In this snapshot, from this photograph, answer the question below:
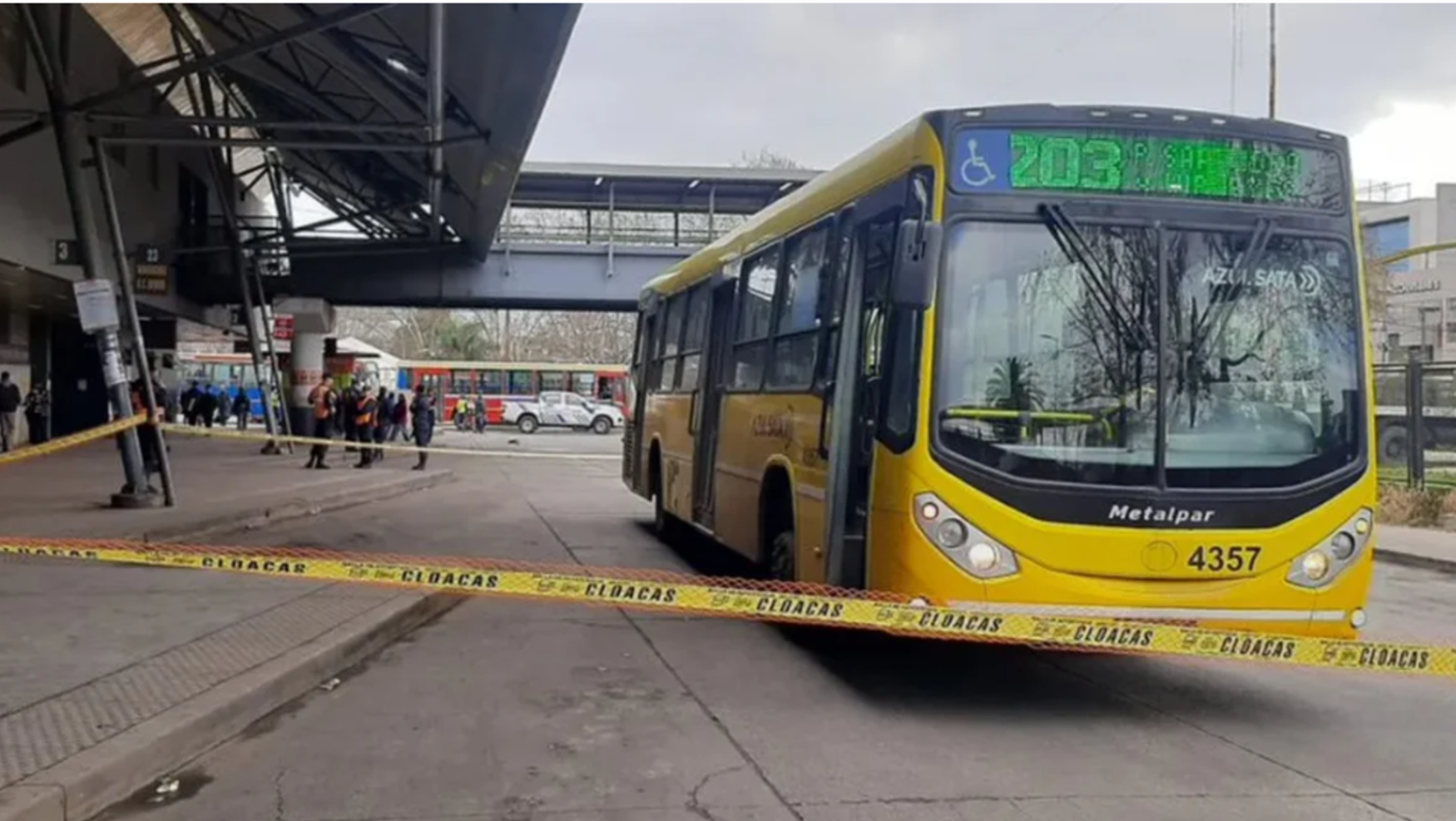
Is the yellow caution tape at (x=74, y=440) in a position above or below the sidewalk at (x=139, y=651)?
above

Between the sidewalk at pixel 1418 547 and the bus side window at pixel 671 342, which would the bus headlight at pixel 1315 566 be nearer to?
the bus side window at pixel 671 342

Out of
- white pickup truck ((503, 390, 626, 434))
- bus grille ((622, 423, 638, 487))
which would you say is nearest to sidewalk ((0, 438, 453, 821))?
bus grille ((622, 423, 638, 487))

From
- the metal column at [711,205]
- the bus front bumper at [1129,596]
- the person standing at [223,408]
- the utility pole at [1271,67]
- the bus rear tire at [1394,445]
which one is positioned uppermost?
the utility pole at [1271,67]

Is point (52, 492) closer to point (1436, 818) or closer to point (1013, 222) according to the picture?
point (1013, 222)

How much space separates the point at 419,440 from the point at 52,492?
1190 centimetres

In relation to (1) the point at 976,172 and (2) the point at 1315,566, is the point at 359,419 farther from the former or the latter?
(2) the point at 1315,566

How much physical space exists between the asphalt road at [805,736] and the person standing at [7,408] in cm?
2044

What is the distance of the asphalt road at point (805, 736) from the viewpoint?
546 cm

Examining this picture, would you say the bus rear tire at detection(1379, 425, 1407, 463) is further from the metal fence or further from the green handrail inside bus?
the green handrail inside bus

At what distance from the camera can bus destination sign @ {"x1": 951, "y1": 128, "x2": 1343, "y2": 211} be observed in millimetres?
6930

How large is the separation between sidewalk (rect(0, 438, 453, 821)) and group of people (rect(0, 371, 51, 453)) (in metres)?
13.3

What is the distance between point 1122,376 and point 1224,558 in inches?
43.6

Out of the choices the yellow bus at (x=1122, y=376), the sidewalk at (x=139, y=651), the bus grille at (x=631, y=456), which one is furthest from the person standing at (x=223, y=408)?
the yellow bus at (x=1122, y=376)

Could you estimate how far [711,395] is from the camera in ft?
38.2
